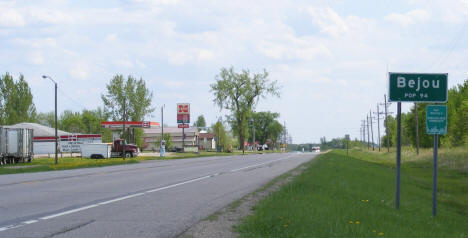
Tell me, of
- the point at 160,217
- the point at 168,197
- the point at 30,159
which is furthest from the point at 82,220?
the point at 30,159

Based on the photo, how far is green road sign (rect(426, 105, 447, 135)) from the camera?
10945mm

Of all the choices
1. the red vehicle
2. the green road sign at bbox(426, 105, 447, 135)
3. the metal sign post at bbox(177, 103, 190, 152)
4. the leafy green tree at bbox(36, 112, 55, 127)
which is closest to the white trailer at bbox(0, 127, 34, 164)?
the red vehicle

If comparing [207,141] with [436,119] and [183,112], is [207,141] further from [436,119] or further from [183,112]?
[436,119]

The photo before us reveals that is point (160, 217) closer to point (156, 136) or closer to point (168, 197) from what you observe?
point (168, 197)

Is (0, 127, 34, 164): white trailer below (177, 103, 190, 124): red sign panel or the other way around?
below

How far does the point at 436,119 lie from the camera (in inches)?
434

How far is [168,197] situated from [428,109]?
6.93 meters

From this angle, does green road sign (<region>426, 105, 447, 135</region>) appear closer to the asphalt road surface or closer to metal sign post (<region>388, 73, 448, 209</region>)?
metal sign post (<region>388, 73, 448, 209</region>)

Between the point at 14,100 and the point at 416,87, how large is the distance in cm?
8786

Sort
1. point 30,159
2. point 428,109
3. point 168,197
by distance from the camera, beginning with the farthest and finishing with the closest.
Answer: point 30,159 → point 168,197 → point 428,109

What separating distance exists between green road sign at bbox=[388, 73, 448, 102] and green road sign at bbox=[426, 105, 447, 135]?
13.1 inches

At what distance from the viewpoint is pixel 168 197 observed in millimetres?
13891

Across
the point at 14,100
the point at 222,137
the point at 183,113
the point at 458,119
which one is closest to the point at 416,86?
the point at 458,119

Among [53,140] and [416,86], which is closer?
[416,86]
